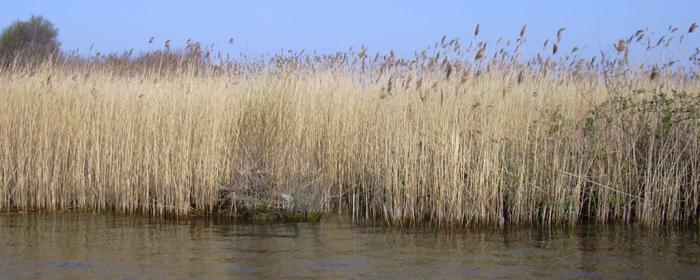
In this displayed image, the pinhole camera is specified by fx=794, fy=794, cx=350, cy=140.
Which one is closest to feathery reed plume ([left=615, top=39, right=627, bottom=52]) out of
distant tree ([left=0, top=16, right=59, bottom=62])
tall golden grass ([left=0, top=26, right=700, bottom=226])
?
tall golden grass ([left=0, top=26, right=700, bottom=226])

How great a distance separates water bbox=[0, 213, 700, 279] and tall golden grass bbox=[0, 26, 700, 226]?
0.31 m

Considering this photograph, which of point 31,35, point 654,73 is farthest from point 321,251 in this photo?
point 31,35

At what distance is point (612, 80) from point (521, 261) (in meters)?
2.58

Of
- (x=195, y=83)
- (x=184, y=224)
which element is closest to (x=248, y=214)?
(x=184, y=224)

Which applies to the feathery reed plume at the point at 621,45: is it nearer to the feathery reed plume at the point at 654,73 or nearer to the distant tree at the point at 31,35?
the feathery reed plume at the point at 654,73

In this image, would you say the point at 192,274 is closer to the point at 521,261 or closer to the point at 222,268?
the point at 222,268

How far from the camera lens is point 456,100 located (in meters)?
6.34

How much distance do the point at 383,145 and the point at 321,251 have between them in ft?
5.05

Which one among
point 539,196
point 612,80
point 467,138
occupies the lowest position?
point 539,196

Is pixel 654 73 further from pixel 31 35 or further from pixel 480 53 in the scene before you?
pixel 31 35

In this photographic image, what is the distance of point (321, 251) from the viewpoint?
17.1ft

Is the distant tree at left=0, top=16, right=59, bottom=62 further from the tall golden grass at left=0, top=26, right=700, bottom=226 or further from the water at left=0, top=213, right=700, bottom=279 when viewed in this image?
the water at left=0, top=213, right=700, bottom=279

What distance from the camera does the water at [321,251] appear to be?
458 cm

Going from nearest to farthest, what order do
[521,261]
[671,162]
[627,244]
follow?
[521,261]
[627,244]
[671,162]
